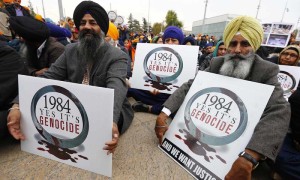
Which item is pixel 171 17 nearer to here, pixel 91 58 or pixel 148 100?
pixel 148 100

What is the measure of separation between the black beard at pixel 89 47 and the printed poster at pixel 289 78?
113 inches

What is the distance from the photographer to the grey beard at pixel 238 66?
1.73 meters

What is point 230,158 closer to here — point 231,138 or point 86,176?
point 231,138

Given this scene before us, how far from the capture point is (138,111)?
3002 mm

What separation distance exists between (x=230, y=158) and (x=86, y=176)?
1.11 metres

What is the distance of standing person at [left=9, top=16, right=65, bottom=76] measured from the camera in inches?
108

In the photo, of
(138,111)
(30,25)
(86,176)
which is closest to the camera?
(86,176)

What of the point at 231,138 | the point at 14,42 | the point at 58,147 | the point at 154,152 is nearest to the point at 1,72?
the point at 58,147

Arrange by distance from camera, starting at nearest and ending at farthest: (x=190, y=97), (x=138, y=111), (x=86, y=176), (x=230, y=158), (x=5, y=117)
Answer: (x=230, y=158), (x=86, y=176), (x=5, y=117), (x=190, y=97), (x=138, y=111)

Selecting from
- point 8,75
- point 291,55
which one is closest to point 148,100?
point 8,75

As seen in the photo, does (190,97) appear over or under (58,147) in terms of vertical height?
over

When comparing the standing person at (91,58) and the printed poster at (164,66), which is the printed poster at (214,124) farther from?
the printed poster at (164,66)

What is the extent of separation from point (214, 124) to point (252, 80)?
1.79 ft

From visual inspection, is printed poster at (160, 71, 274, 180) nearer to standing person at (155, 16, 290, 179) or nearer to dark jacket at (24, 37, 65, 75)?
standing person at (155, 16, 290, 179)
